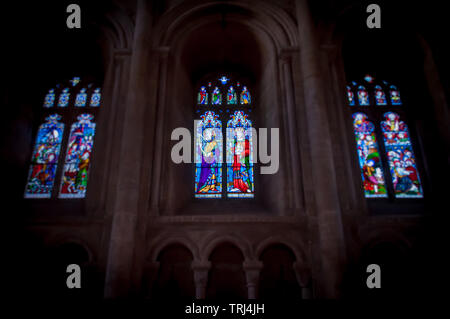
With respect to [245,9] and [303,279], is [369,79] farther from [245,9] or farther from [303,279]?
[303,279]

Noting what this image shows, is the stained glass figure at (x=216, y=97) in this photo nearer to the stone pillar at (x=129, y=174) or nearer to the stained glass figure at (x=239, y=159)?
the stained glass figure at (x=239, y=159)

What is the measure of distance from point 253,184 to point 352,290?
3265mm

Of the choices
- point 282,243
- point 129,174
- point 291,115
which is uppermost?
point 291,115

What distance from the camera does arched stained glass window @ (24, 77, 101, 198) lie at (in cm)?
708

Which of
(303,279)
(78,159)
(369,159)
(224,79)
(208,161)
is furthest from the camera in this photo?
(224,79)

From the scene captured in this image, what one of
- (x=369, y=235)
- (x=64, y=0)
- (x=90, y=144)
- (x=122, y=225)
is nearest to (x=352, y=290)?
(x=369, y=235)

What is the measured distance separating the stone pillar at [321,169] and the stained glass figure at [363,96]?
228 centimetres

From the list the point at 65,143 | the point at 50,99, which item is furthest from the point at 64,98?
the point at 65,143

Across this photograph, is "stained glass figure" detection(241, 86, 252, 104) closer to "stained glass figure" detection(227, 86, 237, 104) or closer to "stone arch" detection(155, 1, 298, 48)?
"stained glass figure" detection(227, 86, 237, 104)

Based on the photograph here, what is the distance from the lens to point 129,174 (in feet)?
18.3

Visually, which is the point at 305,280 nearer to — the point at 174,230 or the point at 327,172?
the point at 327,172

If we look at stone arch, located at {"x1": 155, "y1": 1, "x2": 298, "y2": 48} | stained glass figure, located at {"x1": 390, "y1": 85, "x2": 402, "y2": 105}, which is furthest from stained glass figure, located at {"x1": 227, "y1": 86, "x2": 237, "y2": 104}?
stained glass figure, located at {"x1": 390, "y1": 85, "x2": 402, "y2": 105}

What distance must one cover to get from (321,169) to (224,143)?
2.89 metres

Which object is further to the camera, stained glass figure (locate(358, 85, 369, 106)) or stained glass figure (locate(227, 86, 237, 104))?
stained glass figure (locate(227, 86, 237, 104))
